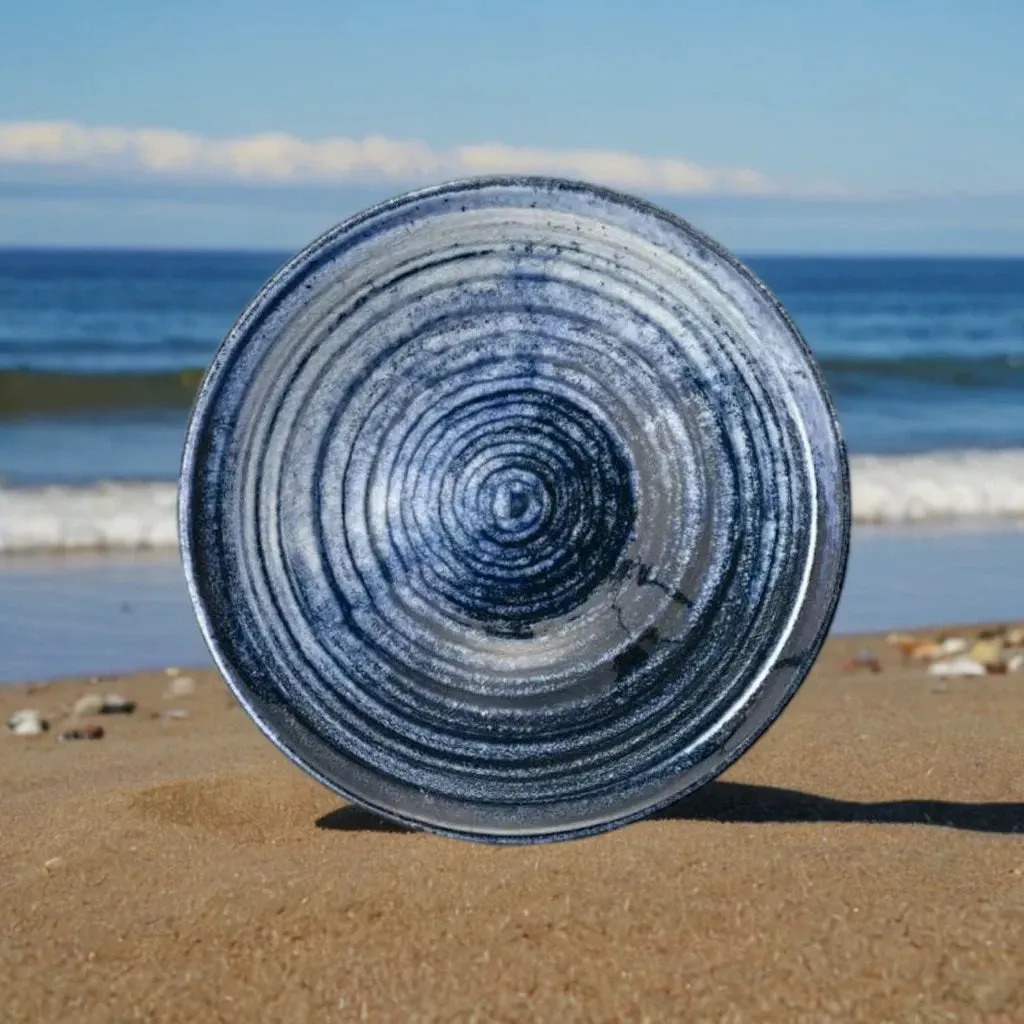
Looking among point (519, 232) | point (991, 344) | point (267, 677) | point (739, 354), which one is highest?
point (991, 344)

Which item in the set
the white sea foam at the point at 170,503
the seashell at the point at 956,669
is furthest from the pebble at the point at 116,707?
the white sea foam at the point at 170,503

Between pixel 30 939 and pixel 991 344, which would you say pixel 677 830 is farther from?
pixel 991 344

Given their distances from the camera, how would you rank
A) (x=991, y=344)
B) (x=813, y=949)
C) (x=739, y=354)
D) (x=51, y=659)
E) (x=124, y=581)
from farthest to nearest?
1. (x=991, y=344)
2. (x=124, y=581)
3. (x=51, y=659)
4. (x=739, y=354)
5. (x=813, y=949)

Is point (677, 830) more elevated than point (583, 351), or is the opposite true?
point (583, 351)

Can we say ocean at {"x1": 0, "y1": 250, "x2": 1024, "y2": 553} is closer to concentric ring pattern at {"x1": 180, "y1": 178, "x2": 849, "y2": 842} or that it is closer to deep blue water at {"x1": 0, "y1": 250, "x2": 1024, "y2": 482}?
deep blue water at {"x1": 0, "y1": 250, "x2": 1024, "y2": 482}

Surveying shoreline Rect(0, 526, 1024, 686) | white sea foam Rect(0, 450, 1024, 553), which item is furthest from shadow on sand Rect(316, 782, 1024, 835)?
white sea foam Rect(0, 450, 1024, 553)

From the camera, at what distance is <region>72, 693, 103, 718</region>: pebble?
466 centimetres

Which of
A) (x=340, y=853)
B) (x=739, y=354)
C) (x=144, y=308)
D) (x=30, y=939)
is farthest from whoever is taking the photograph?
(x=144, y=308)

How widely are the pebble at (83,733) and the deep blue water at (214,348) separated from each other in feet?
17.4

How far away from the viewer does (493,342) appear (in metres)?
2.39

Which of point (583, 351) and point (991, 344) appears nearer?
point (583, 351)

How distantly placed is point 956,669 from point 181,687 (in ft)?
7.61

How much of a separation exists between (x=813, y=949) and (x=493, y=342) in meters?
0.96

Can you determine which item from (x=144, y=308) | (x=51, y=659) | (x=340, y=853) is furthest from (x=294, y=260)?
(x=144, y=308)
